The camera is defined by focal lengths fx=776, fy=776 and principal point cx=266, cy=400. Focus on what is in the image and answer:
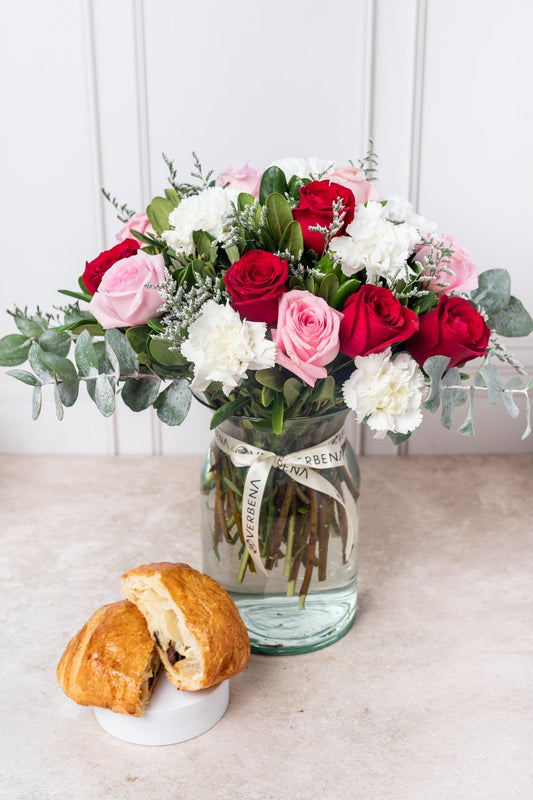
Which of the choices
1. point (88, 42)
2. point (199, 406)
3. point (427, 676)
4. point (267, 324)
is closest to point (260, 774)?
point (427, 676)

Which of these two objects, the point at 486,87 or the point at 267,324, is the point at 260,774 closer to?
the point at 267,324

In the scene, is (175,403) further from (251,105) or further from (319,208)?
(251,105)

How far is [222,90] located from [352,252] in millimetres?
706

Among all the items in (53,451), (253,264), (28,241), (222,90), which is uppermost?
(222,90)

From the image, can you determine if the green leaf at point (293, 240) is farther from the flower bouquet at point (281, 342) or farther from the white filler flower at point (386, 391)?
the white filler flower at point (386, 391)

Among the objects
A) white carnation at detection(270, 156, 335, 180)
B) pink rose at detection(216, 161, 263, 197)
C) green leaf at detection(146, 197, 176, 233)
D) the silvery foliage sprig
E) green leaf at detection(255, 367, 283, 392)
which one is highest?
white carnation at detection(270, 156, 335, 180)

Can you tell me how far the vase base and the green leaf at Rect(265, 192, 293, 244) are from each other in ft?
1.29

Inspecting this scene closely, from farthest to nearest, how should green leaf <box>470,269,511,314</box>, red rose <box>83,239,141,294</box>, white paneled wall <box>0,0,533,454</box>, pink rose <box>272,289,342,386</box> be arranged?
white paneled wall <box>0,0,533,454</box> < green leaf <box>470,269,511,314</box> < red rose <box>83,239,141,294</box> < pink rose <box>272,289,342,386</box>

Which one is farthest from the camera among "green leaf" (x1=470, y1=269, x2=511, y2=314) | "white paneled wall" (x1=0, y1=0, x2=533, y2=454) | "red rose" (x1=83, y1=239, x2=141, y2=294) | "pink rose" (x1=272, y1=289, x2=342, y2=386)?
"white paneled wall" (x1=0, y1=0, x2=533, y2=454)

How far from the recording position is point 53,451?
1.46 m

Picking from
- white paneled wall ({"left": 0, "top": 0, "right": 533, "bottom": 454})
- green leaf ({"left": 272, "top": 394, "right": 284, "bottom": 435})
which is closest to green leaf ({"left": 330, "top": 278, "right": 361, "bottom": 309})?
green leaf ({"left": 272, "top": 394, "right": 284, "bottom": 435})

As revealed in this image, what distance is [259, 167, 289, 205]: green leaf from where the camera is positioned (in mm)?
795

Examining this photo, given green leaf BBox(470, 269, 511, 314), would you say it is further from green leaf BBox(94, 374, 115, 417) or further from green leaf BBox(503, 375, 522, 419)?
green leaf BBox(94, 374, 115, 417)

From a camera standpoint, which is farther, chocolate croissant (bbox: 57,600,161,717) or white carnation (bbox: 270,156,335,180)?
white carnation (bbox: 270,156,335,180)
